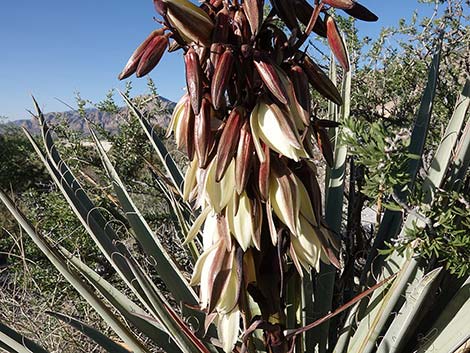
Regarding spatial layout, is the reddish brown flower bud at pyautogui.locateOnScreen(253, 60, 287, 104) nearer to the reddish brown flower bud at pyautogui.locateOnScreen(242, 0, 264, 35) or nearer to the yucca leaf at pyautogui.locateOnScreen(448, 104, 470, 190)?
the reddish brown flower bud at pyautogui.locateOnScreen(242, 0, 264, 35)

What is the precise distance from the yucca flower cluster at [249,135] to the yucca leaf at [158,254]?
329mm

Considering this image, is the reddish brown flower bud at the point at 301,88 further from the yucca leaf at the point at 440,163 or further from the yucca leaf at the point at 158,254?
the yucca leaf at the point at 158,254

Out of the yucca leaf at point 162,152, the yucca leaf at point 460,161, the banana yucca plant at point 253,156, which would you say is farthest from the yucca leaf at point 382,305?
the yucca leaf at point 162,152

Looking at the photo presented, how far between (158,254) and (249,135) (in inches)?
20.1

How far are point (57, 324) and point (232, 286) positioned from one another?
3.61ft

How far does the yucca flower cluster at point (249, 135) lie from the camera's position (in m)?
0.51

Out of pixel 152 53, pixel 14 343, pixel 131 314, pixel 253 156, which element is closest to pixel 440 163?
pixel 253 156

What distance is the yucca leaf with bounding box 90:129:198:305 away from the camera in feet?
3.06

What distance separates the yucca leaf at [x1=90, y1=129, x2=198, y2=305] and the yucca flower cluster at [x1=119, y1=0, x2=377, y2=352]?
33cm

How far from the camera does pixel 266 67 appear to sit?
50 cm

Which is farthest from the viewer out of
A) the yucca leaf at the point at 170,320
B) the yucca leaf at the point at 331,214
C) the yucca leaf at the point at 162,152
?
the yucca leaf at the point at 162,152

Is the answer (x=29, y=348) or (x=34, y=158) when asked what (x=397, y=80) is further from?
→ (x=34, y=158)

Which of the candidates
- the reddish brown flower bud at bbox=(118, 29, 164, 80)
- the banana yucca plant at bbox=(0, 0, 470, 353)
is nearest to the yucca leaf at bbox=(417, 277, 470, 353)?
the banana yucca plant at bbox=(0, 0, 470, 353)

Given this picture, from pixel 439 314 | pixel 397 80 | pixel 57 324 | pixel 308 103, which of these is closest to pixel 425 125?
pixel 439 314
